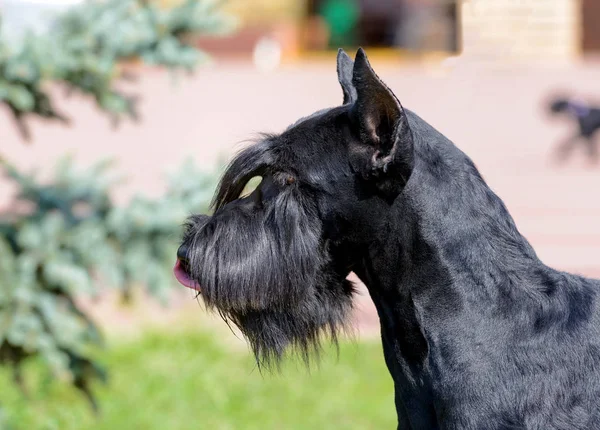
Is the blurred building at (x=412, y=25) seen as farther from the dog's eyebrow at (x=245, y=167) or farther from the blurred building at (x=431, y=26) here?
the dog's eyebrow at (x=245, y=167)

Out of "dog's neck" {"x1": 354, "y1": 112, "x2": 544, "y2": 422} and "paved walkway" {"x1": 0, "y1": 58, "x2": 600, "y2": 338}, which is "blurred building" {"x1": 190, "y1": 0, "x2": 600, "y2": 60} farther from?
"dog's neck" {"x1": 354, "y1": 112, "x2": 544, "y2": 422}

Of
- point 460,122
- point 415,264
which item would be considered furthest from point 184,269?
point 460,122

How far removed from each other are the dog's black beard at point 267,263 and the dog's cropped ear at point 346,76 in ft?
1.30

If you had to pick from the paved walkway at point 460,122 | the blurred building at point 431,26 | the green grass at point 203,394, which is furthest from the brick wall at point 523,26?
the green grass at point 203,394

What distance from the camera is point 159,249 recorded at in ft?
16.1

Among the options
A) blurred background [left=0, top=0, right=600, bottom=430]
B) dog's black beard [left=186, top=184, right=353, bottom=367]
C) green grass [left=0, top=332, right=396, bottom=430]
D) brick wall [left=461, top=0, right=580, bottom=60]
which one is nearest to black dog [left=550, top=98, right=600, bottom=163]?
blurred background [left=0, top=0, right=600, bottom=430]

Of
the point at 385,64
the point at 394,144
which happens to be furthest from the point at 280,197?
the point at 385,64

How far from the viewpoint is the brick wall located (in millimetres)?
9055

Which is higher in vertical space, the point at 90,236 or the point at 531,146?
the point at 531,146

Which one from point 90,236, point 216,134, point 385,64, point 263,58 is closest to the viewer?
point 90,236

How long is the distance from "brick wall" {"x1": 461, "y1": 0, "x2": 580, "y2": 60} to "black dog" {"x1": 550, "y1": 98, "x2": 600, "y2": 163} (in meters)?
0.90

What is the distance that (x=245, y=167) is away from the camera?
2.83 meters

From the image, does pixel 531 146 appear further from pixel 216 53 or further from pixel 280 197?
pixel 280 197

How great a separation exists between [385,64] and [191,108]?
7.31 feet
